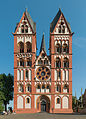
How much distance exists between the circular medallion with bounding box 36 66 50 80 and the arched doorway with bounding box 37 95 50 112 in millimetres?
4689

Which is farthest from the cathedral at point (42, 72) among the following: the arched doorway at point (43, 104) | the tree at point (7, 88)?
the tree at point (7, 88)

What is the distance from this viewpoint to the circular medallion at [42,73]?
51406 millimetres

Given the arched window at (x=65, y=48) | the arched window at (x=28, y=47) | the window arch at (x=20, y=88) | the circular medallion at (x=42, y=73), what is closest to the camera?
the window arch at (x=20, y=88)

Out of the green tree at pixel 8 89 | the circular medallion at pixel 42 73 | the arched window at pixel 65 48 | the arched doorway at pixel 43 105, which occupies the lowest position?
the arched doorway at pixel 43 105

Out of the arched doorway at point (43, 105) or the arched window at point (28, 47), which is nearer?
the arched doorway at point (43, 105)

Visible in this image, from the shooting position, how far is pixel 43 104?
51.2m

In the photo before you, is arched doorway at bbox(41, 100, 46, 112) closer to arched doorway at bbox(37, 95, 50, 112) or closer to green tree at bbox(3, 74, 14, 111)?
arched doorway at bbox(37, 95, 50, 112)

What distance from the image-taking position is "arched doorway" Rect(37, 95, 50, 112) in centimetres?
5069

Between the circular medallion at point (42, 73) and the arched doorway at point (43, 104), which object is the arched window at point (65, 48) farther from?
the arched doorway at point (43, 104)

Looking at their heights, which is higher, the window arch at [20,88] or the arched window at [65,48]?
the arched window at [65,48]

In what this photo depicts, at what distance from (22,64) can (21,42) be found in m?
5.83

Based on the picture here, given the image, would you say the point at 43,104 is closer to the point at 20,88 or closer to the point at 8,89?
the point at 20,88

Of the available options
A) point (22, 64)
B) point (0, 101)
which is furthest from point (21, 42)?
point (0, 101)

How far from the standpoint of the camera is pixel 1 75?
5631cm
